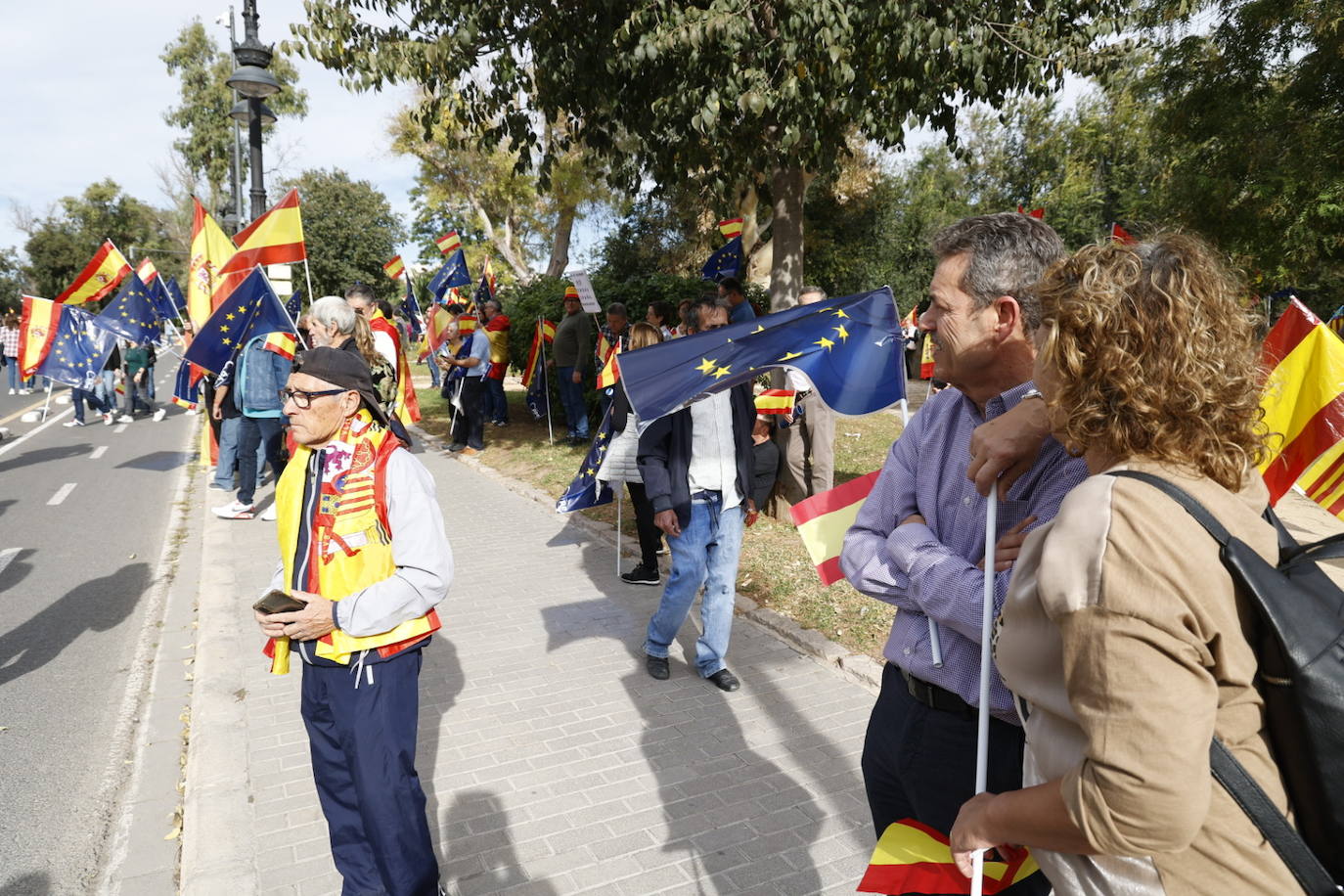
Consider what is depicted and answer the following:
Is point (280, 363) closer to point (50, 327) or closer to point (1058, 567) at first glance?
point (50, 327)

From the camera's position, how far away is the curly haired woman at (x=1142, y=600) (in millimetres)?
1100

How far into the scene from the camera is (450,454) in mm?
12945

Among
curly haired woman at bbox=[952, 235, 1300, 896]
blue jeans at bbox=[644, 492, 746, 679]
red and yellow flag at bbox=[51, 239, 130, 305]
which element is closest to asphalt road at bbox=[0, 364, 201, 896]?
red and yellow flag at bbox=[51, 239, 130, 305]

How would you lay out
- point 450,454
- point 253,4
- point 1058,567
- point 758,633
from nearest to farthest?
point 1058,567, point 758,633, point 253,4, point 450,454

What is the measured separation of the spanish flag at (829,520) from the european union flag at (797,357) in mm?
934

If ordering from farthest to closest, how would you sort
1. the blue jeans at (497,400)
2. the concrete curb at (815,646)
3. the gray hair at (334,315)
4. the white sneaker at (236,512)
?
the blue jeans at (497,400), the white sneaker at (236,512), the gray hair at (334,315), the concrete curb at (815,646)

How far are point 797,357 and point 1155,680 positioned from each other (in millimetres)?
2758

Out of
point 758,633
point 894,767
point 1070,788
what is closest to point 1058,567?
point 1070,788

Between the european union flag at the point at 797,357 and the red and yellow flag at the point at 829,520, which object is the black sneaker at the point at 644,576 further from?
the red and yellow flag at the point at 829,520

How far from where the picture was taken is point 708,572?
Answer: 192 inches

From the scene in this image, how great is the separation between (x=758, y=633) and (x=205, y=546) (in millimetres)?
5365

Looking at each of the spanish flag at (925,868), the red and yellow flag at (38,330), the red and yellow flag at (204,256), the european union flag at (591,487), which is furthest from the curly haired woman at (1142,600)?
the red and yellow flag at (38,330)

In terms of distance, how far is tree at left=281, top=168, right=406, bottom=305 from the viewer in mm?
30312

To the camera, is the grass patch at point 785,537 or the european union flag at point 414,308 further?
the european union flag at point 414,308
